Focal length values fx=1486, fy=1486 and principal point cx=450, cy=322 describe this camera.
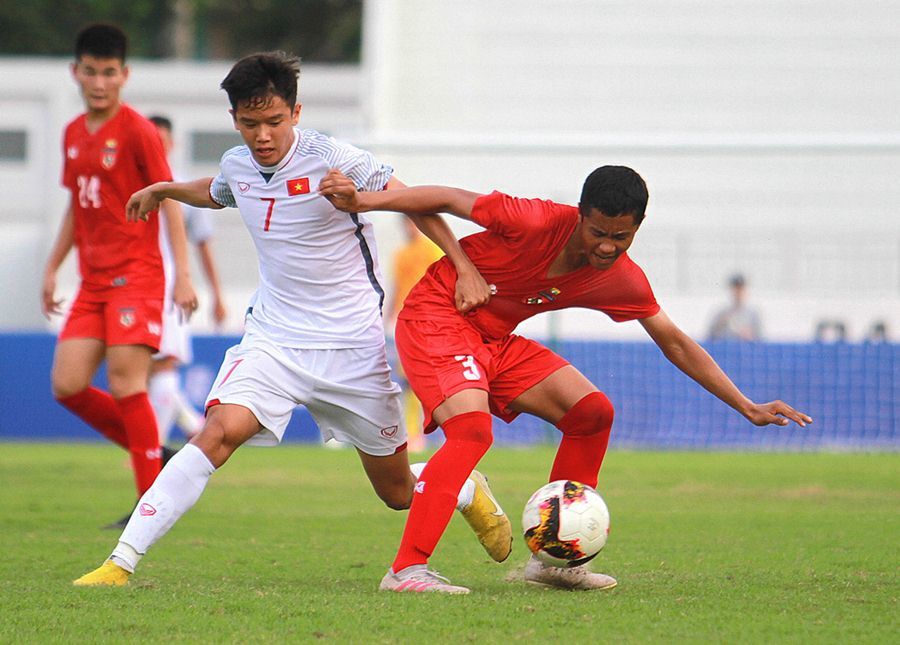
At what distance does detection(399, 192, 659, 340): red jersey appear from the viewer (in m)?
5.65

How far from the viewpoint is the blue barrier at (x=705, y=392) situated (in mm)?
14109

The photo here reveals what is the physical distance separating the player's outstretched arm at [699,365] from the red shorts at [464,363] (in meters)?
0.42

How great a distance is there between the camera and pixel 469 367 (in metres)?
5.57

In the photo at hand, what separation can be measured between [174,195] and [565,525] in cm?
204

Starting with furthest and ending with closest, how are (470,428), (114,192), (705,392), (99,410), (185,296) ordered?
1. (705,392)
2. (99,410)
3. (114,192)
4. (185,296)
5. (470,428)

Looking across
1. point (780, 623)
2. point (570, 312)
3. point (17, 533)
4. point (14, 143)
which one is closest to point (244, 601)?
point (780, 623)

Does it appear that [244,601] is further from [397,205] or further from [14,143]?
[14,143]

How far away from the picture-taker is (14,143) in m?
26.8

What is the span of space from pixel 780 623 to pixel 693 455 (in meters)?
8.88

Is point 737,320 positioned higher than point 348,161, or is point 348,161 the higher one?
point 348,161

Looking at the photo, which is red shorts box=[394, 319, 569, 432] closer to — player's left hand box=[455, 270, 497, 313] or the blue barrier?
player's left hand box=[455, 270, 497, 313]

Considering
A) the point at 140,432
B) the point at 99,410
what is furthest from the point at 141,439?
the point at 99,410

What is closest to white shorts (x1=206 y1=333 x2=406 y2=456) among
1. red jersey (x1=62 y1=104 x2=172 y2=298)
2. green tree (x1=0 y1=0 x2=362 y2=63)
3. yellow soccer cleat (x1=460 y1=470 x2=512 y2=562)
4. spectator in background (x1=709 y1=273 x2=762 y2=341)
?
yellow soccer cleat (x1=460 y1=470 x2=512 y2=562)

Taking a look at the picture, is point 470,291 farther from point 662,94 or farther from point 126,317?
point 662,94
